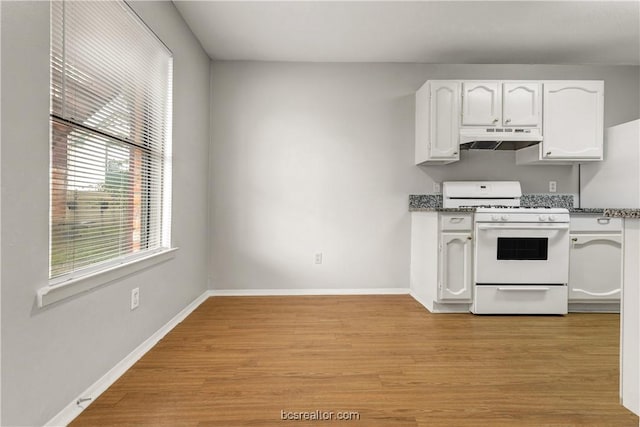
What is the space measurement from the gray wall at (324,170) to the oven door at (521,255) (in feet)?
2.80

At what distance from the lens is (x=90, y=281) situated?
1.63m

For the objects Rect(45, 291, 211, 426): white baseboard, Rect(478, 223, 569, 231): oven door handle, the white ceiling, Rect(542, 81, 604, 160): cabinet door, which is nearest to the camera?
Rect(45, 291, 211, 426): white baseboard

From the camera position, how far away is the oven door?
9.78 ft

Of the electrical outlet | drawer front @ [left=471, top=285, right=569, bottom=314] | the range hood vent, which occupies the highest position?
the range hood vent

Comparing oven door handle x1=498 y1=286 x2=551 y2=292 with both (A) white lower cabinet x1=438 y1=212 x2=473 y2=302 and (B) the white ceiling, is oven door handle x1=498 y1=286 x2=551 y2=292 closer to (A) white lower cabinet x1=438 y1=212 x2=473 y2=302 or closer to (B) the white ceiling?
(A) white lower cabinet x1=438 y1=212 x2=473 y2=302

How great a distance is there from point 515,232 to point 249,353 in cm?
229

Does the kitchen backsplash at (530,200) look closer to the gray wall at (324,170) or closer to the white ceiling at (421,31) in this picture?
the gray wall at (324,170)

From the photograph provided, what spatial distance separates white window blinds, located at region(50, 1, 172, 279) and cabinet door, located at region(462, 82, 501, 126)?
2.52 m

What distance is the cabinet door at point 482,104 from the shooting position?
3264 millimetres

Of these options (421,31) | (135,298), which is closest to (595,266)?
(421,31)

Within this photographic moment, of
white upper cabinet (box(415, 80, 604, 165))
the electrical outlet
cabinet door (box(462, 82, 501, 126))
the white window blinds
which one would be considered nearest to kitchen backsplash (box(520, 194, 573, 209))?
white upper cabinet (box(415, 80, 604, 165))

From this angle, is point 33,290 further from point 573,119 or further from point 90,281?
point 573,119

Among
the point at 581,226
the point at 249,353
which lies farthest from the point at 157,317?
the point at 581,226

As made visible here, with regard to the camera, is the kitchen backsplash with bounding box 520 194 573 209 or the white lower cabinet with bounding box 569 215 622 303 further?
the kitchen backsplash with bounding box 520 194 573 209
